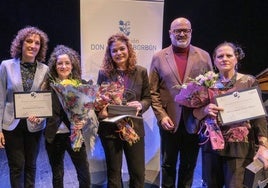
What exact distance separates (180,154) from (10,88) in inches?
59.0

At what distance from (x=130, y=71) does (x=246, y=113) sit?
0.97 m

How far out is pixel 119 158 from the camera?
2691 mm

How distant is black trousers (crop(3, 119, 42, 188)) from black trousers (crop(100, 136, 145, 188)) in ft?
1.90

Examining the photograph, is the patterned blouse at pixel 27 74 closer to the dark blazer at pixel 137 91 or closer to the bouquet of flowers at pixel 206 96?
the dark blazer at pixel 137 91

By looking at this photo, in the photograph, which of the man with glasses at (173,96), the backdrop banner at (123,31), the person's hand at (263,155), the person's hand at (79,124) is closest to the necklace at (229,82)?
the person's hand at (263,155)

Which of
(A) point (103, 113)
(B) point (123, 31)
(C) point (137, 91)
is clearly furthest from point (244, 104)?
(B) point (123, 31)

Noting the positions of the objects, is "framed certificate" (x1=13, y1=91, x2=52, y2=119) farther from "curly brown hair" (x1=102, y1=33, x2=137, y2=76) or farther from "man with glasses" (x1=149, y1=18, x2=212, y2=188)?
"man with glasses" (x1=149, y1=18, x2=212, y2=188)

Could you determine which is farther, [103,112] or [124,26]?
[124,26]

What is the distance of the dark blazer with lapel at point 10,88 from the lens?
2672mm

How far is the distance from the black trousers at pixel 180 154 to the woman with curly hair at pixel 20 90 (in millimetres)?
1054

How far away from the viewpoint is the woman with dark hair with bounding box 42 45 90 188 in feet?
8.71

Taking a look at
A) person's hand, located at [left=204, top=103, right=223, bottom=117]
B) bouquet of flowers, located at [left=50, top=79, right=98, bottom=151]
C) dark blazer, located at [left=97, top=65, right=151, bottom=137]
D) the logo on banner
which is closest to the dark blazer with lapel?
bouquet of flowers, located at [left=50, top=79, right=98, bottom=151]

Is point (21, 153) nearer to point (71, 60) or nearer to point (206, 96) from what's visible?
point (71, 60)

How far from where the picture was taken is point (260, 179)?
83.4 inches
